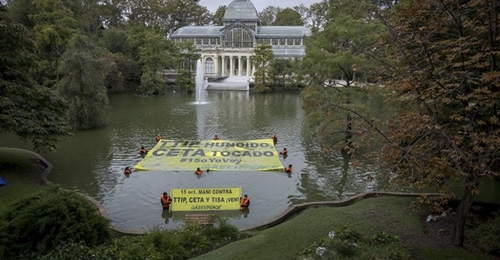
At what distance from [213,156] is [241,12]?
59.8 metres

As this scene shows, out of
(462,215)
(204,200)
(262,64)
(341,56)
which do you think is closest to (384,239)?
(462,215)

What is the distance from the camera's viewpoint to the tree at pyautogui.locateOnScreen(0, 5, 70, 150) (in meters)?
15.2

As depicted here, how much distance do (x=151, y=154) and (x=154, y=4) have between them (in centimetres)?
6474

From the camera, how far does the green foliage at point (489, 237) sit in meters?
8.95

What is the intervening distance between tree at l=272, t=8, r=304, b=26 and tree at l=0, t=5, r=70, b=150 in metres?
77.7

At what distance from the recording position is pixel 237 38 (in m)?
73.0

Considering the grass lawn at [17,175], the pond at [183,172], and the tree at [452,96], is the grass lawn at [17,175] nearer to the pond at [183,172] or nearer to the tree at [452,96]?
the pond at [183,172]

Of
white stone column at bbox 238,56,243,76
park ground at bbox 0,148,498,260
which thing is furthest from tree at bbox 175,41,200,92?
park ground at bbox 0,148,498,260

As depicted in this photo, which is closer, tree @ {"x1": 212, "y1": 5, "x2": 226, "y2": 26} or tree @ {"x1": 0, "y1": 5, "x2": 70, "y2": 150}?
tree @ {"x1": 0, "y1": 5, "x2": 70, "y2": 150}

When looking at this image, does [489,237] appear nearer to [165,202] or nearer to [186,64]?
[165,202]

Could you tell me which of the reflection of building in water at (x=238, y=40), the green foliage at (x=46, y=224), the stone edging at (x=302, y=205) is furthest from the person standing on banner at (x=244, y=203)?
the reflection of building in water at (x=238, y=40)

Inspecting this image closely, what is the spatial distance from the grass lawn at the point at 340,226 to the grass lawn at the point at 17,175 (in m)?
8.29

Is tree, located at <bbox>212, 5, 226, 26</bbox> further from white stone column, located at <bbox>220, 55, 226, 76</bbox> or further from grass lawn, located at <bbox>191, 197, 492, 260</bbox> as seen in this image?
grass lawn, located at <bbox>191, 197, 492, 260</bbox>

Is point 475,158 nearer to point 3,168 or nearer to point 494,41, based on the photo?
point 494,41
